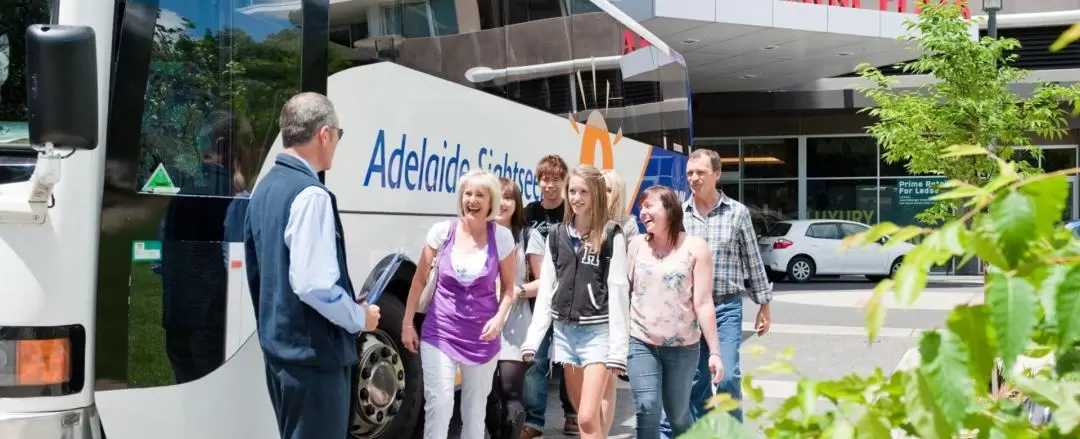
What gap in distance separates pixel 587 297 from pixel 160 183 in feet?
7.66

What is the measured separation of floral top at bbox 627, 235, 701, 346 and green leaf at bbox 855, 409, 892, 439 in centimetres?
410

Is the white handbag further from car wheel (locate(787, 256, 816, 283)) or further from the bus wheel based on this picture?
car wheel (locate(787, 256, 816, 283))

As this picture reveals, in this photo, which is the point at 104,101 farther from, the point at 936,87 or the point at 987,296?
the point at 936,87

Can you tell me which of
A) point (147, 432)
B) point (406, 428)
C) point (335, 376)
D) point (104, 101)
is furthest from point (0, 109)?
point (406, 428)

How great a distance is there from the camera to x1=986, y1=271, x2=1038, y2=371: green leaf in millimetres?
1193

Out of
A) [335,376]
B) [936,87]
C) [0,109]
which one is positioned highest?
[936,87]

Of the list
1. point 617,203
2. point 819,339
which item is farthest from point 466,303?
point 819,339

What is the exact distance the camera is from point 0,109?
4.14 metres

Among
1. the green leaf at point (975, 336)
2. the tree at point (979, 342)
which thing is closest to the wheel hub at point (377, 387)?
the tree at point (979, 342)

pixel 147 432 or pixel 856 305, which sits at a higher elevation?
pixel 856 305

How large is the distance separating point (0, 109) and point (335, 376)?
170 cm

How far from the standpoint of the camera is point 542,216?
7.01 metres

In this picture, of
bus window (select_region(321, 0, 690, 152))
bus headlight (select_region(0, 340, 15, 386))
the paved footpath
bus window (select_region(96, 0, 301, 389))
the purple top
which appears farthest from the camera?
the paved footpath

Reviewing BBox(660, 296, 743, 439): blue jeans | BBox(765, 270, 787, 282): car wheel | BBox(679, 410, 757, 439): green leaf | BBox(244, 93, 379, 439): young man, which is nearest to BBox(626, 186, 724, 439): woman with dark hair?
BBox(660, 296, 743, 439): blue jeans
